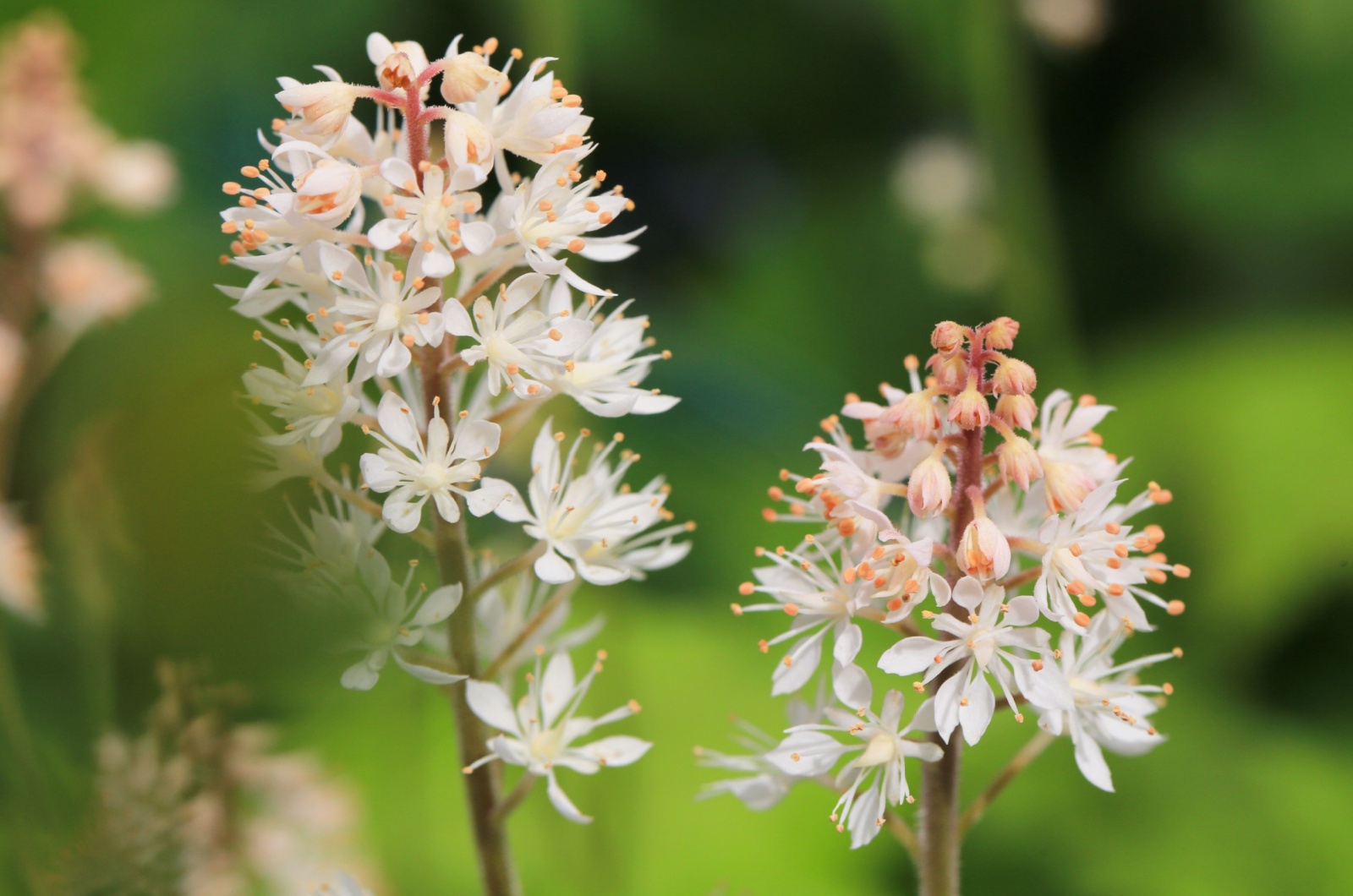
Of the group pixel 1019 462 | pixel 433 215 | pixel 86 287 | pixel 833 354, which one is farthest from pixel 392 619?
pixel 833 354

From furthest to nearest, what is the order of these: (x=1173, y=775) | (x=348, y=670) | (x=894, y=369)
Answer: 1. (x=894, y=369)
2. (x=1173, y=775)
3. (x=348, y=670)

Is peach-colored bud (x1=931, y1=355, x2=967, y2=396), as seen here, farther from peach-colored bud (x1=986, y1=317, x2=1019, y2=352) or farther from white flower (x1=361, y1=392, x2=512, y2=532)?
white flower (x1=361, y1=392, x2=512, y2=532)

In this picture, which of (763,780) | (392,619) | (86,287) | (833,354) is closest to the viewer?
(392,619)

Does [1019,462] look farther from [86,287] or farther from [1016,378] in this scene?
[86,287]

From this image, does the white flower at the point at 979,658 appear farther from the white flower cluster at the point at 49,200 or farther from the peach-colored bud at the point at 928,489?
the white flower cluster at the point at 49,200

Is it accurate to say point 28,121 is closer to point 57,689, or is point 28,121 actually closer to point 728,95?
point 57,689

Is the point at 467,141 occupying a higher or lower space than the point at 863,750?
higher

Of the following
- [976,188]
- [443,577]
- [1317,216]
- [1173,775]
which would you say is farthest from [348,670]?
[1317,216]
